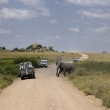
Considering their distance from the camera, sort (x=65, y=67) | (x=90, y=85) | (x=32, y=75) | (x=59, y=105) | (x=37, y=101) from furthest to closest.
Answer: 1. (x=65, y=67)
2. (x=32, y=75)
3. (x=90, y=85)
4. (x=37, y=101)
5. (x=59, y=105)

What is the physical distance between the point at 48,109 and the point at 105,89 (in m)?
5.45

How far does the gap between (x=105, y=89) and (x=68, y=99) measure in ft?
8.53

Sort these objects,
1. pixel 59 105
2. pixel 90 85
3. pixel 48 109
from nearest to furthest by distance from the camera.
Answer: pixel 48 109, pixel 59 105, pixel 90 85

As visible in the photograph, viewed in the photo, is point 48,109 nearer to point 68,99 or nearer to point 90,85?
point 68,99

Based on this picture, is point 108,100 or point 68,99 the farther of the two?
point 68,99

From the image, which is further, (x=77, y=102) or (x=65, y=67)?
(x=65, y=67)

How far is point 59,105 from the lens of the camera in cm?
1703

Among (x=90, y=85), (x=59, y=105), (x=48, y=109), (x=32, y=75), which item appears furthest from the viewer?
(x=32, y=75)

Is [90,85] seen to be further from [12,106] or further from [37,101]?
[12,106]

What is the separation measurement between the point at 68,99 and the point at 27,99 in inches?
109

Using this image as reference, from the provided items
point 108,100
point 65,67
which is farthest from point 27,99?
point 65,67

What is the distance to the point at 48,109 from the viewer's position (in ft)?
52.2

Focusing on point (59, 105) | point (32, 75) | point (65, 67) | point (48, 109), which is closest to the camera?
point (48, 109)

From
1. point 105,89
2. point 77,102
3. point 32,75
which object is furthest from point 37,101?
point 32,75
